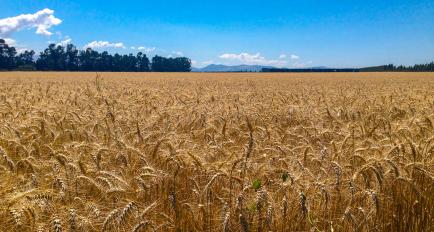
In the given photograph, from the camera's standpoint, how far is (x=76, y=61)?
417 ft

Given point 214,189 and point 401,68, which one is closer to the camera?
point 214,189

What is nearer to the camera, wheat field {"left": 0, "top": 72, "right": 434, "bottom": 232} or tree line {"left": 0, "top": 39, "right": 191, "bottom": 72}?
wheat field {"left": 0, "top": 72, "right": 434, "bottom": 232}

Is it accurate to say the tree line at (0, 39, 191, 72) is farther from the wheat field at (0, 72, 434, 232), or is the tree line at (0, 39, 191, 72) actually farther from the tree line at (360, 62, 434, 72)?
the wheat field at (0, 72, 434, 232)

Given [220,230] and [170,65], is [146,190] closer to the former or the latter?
[220,230]

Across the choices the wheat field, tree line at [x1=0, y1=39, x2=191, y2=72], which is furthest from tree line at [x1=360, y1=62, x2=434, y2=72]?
the wheat field

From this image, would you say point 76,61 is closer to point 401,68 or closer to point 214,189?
point 401,68

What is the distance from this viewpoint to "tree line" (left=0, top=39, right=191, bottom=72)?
115 metres

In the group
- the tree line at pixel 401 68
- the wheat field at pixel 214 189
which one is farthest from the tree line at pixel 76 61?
the wheat field at pixel 214 189

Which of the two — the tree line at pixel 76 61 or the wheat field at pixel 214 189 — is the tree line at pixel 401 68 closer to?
the tree line at pixel 76 61

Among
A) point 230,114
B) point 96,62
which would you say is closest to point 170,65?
point 96,62

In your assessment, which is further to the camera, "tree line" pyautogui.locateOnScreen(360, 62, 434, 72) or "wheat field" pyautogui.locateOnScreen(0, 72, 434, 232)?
"tree line" pyautogui.locateOnScreen(360, 62, 434, 72)

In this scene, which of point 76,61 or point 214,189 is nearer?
point 214,189

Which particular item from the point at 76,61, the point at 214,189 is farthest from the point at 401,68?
the point at 214,189

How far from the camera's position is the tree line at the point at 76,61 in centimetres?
11481
